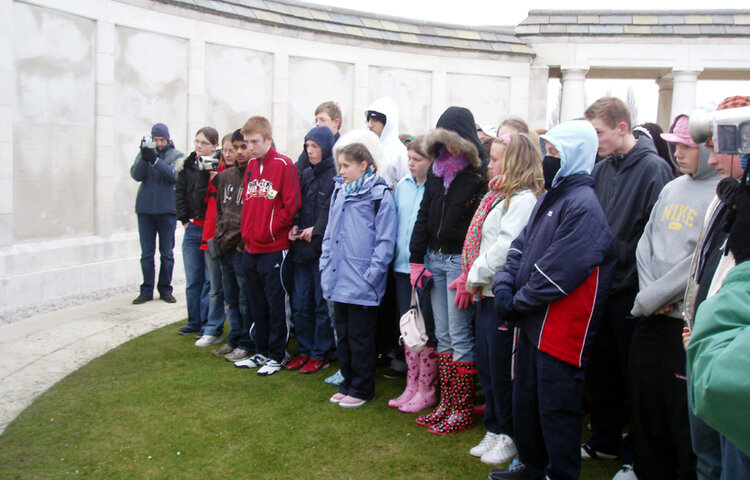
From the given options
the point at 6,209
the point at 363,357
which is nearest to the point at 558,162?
the point at 363,357

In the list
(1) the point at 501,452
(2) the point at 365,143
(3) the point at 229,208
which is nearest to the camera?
(1) the point at 501,452

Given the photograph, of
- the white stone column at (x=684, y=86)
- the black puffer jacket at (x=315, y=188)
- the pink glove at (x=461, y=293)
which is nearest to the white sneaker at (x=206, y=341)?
the black puffer jacket at (x=315, y=188)

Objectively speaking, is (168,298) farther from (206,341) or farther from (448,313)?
(448,313)

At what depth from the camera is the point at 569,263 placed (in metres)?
3.16

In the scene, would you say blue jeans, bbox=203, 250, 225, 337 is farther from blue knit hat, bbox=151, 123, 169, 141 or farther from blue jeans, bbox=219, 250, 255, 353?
blue knit hat, bbox=151, 123, 169, 141

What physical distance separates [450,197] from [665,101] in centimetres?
910

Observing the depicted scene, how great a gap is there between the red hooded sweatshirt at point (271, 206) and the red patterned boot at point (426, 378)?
63.1 inches

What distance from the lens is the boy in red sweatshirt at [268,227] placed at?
542 centimetres

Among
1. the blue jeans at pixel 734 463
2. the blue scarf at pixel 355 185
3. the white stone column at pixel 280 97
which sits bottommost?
the blue jeans at pixel 734 463

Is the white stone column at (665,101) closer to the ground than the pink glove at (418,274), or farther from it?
farther from it

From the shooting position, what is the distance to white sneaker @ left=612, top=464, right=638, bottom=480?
3521mm

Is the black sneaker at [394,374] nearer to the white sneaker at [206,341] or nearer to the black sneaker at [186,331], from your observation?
the white sneaker at [206,341]

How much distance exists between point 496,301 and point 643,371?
0.82m

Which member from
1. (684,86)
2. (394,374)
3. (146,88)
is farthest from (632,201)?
(684,86)
